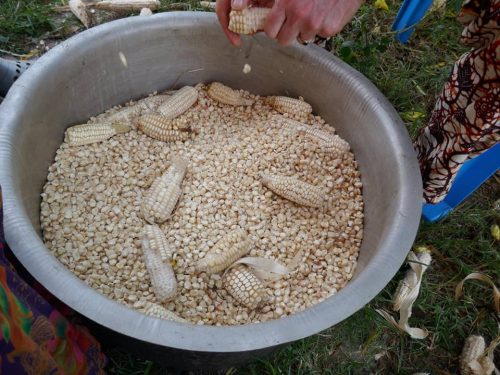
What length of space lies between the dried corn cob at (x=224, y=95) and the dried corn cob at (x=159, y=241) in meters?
0.66

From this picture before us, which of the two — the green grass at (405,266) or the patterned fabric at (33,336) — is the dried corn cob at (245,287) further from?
the patterned fabric at (33,336)

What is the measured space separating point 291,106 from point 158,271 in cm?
88

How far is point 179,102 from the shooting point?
1.92 meters

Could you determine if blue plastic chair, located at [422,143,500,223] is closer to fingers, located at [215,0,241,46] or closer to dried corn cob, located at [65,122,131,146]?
fingers, located at [215,0,241,46]

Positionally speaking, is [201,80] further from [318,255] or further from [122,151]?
[318,255]

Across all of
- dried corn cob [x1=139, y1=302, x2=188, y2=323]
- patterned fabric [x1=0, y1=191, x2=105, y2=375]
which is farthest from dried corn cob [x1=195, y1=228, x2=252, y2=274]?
patterned fabric [x1=0, y1=191, x2=105, y2=375]

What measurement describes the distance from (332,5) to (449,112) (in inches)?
23.9

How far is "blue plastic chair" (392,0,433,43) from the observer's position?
2.42 meters

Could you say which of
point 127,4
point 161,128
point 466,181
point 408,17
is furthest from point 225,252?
point 408,17

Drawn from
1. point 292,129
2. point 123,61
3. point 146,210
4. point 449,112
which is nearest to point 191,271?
point 146,210

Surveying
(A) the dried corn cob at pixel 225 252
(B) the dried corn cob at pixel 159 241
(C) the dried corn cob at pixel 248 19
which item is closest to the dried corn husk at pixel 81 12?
(C) the dried corn cob at pixel 248 19

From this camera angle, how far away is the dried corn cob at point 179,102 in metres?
1.90

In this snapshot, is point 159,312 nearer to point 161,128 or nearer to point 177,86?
point 161,128

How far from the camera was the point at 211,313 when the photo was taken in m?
1.51
